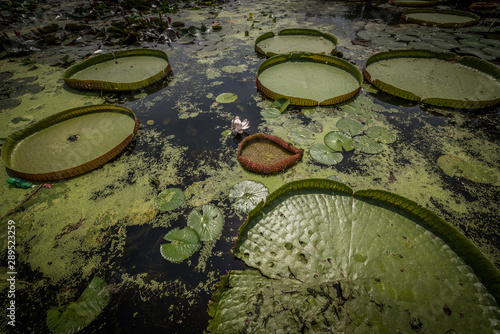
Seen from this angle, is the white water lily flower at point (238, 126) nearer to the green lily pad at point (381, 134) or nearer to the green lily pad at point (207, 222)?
the green lily pad at point (207, 222)

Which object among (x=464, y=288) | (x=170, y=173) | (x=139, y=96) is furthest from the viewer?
(x=139, y=96)

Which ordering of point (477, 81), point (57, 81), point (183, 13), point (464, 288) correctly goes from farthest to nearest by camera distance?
point (183, 13) < point (57, 81) < point (477, 81) < point (464, 288)

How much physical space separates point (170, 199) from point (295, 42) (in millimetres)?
4296

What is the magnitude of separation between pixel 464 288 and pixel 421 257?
0.72 ft

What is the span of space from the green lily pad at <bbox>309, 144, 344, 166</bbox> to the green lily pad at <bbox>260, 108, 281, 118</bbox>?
0.72 m

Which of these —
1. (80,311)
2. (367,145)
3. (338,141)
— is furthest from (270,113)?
(80,311)

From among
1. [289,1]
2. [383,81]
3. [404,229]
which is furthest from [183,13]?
[404,229]

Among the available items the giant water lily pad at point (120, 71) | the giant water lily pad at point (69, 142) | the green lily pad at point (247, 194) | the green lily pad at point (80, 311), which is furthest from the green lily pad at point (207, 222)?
the giant water lily pad at point (120, 71)

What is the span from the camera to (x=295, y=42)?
170 inches

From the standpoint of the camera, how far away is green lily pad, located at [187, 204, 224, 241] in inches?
62.3

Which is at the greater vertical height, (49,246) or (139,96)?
(139,96)

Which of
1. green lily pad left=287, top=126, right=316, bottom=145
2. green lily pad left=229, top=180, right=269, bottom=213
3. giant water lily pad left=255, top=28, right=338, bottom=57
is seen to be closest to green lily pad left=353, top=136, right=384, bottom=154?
green lily pad left=287, top=126, right=316, bottom=145

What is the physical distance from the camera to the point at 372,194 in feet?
4.89

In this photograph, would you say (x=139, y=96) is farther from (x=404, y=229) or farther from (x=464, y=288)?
(x=464, y=288)
